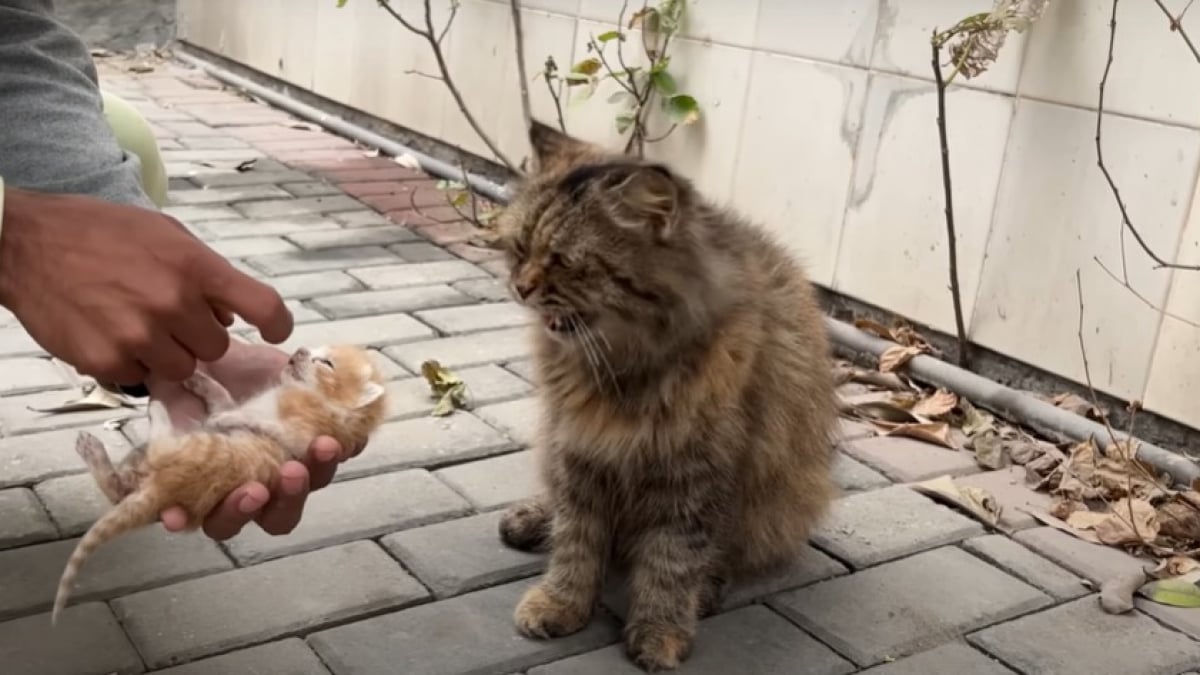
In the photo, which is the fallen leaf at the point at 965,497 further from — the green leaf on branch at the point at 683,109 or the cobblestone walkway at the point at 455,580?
the green leaf on branch at the point at 683,109

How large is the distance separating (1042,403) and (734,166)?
1.41m

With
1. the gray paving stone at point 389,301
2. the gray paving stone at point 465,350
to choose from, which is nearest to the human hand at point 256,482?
the gray paving stone at point 465,350

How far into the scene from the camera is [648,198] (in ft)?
6.75

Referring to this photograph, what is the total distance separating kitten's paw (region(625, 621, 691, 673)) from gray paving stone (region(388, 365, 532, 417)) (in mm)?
1053

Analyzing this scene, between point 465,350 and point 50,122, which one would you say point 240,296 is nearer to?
point 50,122

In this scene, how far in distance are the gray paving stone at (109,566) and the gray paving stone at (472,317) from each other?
4.64 feet

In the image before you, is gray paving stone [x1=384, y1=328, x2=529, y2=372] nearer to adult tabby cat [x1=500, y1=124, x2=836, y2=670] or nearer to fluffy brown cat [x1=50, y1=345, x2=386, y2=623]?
adult tabby cat [x1=500, y1=124, x2=836, y2=670]

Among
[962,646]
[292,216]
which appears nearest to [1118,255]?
[962,646]

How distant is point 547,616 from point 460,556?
331 mm

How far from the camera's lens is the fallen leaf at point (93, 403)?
2998 millimetres

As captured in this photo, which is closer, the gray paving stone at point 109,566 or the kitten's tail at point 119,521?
the kitten's tail at point 119,521

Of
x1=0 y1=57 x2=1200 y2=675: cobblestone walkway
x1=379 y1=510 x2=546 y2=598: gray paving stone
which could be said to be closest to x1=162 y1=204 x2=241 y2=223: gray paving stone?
x1=0 y1=57 x2=1200 y2=675: cobblestone walkway

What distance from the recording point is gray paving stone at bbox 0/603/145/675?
204 cm

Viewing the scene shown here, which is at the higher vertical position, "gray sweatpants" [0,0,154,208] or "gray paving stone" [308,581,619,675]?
"gray sweatpants" [0,0,154,208]
